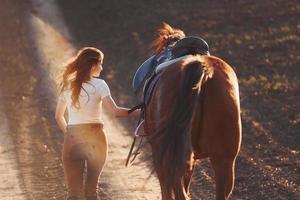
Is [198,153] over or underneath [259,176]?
over

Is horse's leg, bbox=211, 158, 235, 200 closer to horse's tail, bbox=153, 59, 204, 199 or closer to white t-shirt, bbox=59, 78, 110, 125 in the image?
horse's tail, bbox=153, 59, 204, 199

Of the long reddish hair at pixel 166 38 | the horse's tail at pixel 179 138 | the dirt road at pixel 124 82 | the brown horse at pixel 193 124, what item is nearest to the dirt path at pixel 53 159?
the dirt road at pixel 124 82

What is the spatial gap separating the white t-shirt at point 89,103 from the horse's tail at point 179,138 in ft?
3.42

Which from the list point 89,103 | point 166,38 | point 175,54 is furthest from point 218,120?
point 166,38

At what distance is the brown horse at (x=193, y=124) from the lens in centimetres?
645

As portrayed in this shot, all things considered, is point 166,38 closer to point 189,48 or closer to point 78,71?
point 189,48

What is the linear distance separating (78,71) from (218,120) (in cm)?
147

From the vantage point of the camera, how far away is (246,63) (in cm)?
1956

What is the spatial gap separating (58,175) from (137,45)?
11.7 metres

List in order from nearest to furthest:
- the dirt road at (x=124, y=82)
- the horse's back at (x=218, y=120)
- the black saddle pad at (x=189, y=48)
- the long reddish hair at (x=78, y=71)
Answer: the horse's back at (x=218, y=120) → the long reddish hair at (x=78, y=71) → the black saddle pad at (x=189, y=48) → the dirt road at (x=124, y=82)

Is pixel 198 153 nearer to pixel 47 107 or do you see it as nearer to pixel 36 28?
pixel 47 107

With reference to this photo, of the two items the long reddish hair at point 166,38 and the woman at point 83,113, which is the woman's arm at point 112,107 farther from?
the long reddish hair at point 166,38

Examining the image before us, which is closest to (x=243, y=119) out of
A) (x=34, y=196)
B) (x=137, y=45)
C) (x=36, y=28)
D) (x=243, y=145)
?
(x=243, y=145)

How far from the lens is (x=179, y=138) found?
21.1 feet
